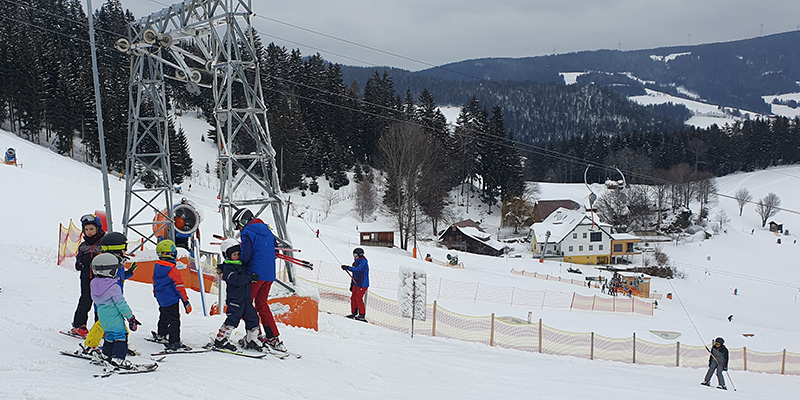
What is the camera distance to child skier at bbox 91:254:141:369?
17.5 ft

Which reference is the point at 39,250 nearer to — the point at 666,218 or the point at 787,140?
the point at 666,218

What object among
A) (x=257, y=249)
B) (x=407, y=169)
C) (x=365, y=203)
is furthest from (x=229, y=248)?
(x=365, y=203)

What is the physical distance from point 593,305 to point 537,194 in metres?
56.4

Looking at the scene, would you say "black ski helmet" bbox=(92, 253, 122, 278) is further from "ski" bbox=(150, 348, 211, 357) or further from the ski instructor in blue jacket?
the ski instructor in blue jacket

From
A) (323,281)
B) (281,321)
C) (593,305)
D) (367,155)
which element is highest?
(367,155)

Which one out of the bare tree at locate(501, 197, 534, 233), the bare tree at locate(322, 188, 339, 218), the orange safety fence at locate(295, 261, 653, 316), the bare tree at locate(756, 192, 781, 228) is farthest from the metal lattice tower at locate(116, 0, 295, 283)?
the bare tree at locate(756, 192, 781, 228)

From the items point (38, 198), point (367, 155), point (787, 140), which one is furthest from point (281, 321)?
point (787, 140)

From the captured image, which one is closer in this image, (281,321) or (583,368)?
(281,321)

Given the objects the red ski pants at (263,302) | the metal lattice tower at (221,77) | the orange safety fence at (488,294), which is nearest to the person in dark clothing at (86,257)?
the red ski pants at (263,302)

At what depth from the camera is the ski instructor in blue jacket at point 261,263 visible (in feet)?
22.1

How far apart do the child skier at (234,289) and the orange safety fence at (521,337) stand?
6.75 metres

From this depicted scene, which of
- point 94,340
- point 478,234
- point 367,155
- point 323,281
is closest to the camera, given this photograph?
point 94,340

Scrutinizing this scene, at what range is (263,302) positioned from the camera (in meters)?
7.03

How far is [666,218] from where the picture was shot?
74.1m
